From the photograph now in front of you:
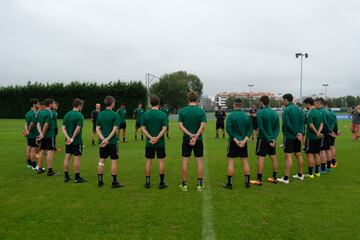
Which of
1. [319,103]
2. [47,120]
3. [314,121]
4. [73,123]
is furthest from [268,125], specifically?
[47,120]

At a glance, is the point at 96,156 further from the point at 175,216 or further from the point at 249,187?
the point at 175,216

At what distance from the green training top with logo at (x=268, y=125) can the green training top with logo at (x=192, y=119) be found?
4.91 feet

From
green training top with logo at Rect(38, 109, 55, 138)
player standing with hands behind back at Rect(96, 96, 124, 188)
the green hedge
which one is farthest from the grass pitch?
the green hedge

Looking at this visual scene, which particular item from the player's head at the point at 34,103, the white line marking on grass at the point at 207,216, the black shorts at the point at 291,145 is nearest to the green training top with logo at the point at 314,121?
the black shorts at the point at 291,145

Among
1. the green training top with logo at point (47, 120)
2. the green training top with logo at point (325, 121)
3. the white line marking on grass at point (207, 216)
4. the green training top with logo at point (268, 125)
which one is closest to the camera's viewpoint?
the white line marking on grass at point (207, 216)

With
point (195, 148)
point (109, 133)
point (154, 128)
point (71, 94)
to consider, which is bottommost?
point (195, 148)

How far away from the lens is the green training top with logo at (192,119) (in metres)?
7.35

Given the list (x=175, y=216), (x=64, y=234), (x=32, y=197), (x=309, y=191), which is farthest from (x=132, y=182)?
(x=309, y=191)

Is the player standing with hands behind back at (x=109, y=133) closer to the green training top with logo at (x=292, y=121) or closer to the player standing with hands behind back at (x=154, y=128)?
the player standing with hands behind back at (x=154, y=128)

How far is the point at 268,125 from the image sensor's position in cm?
792

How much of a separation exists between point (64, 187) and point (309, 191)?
5.43 meters

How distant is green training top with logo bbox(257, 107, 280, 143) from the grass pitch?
3.74ft

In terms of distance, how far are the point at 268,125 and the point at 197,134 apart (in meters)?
1.79

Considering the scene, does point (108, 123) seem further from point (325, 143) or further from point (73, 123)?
point (325, 143)
